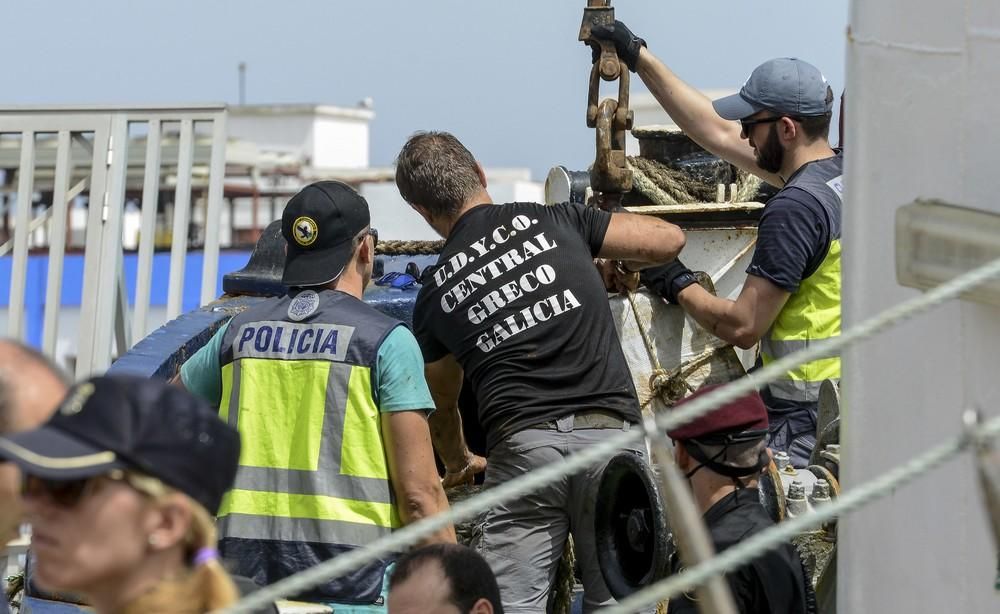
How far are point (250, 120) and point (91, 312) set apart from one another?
40995 millimetres

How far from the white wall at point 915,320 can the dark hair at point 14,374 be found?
154cm

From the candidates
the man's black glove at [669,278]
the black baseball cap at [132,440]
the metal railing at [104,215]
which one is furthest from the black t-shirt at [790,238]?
the metal railing at [104,215]

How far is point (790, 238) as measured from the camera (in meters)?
4.64

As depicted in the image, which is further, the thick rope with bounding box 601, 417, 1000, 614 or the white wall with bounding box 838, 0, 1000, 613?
the white wall with bounding box 838, 0, 1000, 613

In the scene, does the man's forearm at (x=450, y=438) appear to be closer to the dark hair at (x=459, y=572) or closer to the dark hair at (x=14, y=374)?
the dark hair at (x=459, y=572)

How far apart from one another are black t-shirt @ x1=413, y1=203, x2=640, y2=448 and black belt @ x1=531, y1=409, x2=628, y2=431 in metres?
0.02

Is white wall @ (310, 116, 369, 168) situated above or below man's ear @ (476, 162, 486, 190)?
below

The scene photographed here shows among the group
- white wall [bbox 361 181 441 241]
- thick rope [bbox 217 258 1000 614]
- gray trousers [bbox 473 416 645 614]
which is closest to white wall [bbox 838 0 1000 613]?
thick rope [bbox 217 258 1000 614]

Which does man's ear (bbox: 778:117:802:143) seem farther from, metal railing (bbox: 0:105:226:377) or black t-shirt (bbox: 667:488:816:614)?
metal railing (bbox: 0:105:226:377)

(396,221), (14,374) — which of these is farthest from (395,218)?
(14,374)

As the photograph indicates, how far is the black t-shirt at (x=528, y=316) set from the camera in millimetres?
4219

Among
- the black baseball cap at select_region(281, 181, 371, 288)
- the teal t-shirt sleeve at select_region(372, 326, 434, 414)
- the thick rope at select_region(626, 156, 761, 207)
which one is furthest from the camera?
the thick rope at select_region(626, 156, 761, 207)

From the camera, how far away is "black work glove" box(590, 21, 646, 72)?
5.08m

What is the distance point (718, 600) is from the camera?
185cm
